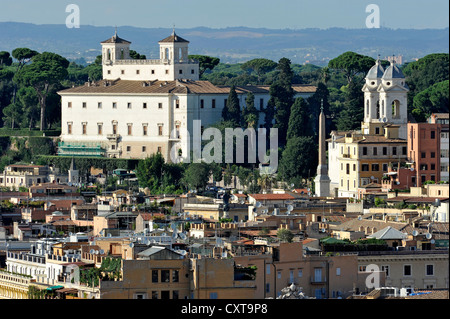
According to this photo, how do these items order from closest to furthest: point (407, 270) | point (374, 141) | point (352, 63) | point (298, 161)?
1. point (407, 270)
2. point (374, 141)
3. point (298, 161)
4. point (352, 63)

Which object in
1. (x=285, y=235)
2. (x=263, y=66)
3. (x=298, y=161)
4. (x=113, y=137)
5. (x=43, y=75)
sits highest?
(x=263, y=66)

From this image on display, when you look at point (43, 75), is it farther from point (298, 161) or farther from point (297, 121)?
point (298, 161)

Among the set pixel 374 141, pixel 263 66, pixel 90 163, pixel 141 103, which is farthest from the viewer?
pixel 263 66

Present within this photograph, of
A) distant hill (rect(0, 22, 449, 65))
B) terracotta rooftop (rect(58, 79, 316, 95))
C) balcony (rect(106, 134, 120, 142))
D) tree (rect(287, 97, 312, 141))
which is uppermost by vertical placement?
distant hill (rect(0, 22, 449, 65))

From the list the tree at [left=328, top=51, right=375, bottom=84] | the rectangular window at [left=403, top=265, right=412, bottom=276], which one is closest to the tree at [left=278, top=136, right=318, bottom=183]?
the tree at [left=328, top=51, right=375, bottom=84]

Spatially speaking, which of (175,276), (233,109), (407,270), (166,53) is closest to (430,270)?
(407,270)

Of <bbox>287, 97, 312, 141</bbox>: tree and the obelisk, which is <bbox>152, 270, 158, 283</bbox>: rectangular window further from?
<bbox>287, 97, 312, 141</bbox>: tree
